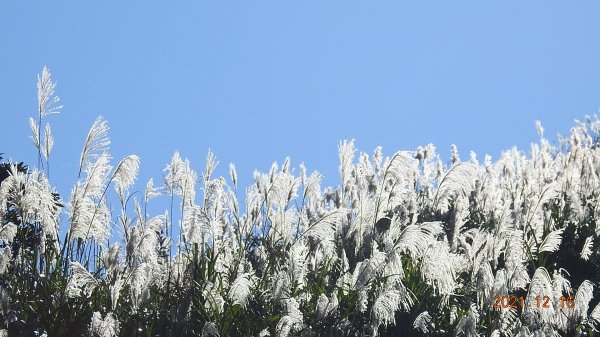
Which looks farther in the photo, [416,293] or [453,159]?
[453,159]

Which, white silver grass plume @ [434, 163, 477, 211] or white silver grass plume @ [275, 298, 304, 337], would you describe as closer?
white silver grass plume @ [275, 298, 304, 337]

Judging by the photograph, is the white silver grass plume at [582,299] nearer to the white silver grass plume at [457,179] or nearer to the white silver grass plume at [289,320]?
the white silver grass plume at [457,179]

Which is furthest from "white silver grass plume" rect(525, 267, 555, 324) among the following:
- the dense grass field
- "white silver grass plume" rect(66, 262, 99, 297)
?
"white silver grass plume" rect(66, 262, 99, 297)

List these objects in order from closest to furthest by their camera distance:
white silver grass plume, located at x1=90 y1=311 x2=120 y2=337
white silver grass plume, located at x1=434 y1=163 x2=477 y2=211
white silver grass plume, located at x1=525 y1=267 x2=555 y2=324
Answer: white silver grass plume, located at x1=90 y1=311 x2=120 y2=337
white silver grass plume, located at x1=525 y1=267 x2=555 y2=324
white silver grass plume, located at x1=434 y1=163 x2=477 y2=211

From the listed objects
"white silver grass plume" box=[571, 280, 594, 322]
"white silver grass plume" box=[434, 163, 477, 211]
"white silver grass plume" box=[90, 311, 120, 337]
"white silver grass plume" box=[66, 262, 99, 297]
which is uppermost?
"white silver grass plume" box=[434, 163, 477, 211]

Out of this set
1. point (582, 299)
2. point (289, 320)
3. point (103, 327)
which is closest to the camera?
point (103, 327)

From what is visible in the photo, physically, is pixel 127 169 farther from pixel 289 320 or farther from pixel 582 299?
pixel 582 299

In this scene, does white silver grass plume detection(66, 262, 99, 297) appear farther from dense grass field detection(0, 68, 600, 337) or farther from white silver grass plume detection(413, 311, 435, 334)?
white silver grass plume detection(413, 311, 435, 334)

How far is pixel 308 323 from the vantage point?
733 cm

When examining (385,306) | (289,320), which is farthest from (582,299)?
(289,320)

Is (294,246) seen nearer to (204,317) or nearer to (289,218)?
(289,218)

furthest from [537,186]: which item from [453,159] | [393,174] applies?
[393,174]

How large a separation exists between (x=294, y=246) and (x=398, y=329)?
118 centimetres

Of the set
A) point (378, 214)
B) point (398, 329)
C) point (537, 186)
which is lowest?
point (398, 329)
